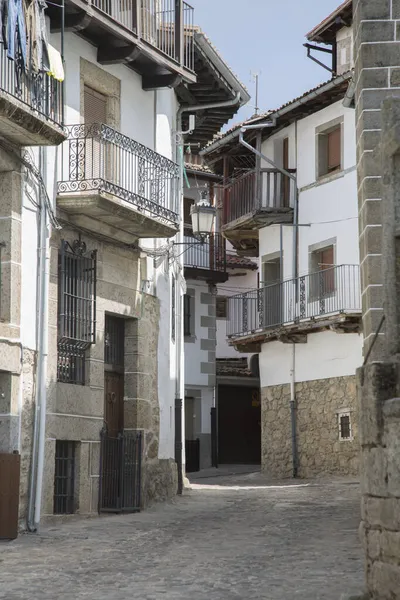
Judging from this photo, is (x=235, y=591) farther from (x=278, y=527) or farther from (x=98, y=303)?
(x=98, y=303)

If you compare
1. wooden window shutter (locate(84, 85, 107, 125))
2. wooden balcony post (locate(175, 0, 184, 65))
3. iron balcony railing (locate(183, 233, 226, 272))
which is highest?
wooden balcony post (locate(175, 0, 184, 65))

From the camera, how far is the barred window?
55.9 feet

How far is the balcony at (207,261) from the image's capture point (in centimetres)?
3400

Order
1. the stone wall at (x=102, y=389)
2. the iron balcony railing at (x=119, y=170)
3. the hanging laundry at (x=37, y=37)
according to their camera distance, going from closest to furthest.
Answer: the hanging laundry at (x=37, y=37) < the stone wall at (x=102, y=389) < the iron balcony railing at (x=119, y=170)

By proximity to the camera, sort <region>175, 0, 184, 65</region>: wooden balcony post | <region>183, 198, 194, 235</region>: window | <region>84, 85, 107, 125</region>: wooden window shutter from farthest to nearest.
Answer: <region>183, 198, 194, 235</region>: window < <region>175, 0, 184, 65</region>: wooden balcony post < <region>84, 85, 107, 125</region>: wooden window shutter

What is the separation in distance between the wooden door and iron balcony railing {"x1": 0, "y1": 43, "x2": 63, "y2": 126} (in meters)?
4.50

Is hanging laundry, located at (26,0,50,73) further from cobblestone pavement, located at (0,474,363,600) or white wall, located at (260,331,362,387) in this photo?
white wall, located at (260,331,362,387)

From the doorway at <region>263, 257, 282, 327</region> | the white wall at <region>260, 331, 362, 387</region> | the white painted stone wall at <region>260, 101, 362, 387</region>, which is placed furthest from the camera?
the doorway at <region>263, 257, 282, 327</region>

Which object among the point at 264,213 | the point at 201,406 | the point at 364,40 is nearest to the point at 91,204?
the point at 364,40

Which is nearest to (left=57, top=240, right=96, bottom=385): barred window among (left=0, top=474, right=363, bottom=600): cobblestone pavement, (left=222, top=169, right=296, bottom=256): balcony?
(left=0, top=474, right=363, bottom=600): cobblestone pavement

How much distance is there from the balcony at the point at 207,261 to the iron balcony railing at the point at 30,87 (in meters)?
17.7

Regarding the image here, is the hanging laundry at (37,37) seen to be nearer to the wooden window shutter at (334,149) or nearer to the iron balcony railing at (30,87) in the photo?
the iron balcony railing at (30,87)

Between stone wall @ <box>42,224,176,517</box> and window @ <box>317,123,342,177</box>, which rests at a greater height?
window @ <box>317,123,342,177</box>

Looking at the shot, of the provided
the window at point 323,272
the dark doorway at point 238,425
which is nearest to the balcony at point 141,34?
the window at point 323,272
